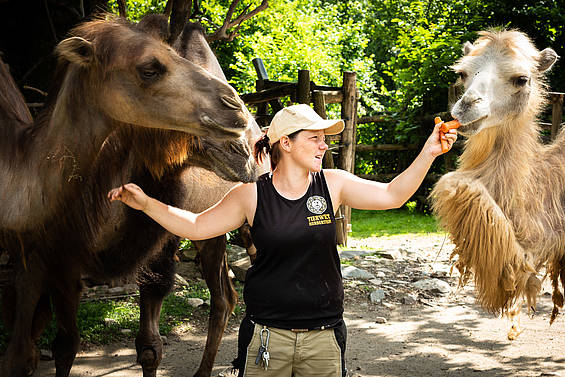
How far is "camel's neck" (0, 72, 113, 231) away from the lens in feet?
10.1

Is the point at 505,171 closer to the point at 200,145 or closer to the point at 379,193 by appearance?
the point at 379,193

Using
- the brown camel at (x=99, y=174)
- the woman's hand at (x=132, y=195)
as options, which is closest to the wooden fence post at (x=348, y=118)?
the brown camel at (x=99, y=174)

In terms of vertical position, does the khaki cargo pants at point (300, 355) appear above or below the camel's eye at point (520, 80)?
below

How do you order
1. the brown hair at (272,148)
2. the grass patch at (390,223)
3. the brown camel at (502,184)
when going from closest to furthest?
the brown hair at (272,148)
the brown camel at (502,184)
the grass patch at (390,223)

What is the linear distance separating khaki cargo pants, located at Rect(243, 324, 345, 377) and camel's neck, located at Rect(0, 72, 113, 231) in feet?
4.14

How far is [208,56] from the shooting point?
15.7 feet

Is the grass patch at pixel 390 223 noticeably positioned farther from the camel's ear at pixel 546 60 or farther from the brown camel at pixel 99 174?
the brown camel at pixel 99 174

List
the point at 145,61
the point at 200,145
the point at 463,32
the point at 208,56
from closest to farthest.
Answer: the point at 145,61 → the point at 200,145 → the point at 208,56 → the point at 463,32

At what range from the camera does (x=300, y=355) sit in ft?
8.55

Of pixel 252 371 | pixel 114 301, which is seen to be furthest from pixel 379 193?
pixel 114 301

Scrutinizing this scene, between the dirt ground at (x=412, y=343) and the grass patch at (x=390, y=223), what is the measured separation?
3.86m

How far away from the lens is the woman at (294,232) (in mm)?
2625

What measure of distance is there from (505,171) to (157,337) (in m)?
2.46

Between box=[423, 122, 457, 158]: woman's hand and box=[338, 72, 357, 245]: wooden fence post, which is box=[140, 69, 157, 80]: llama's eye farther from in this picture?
box=[338, 72, 357, 245]: wooden fence post
